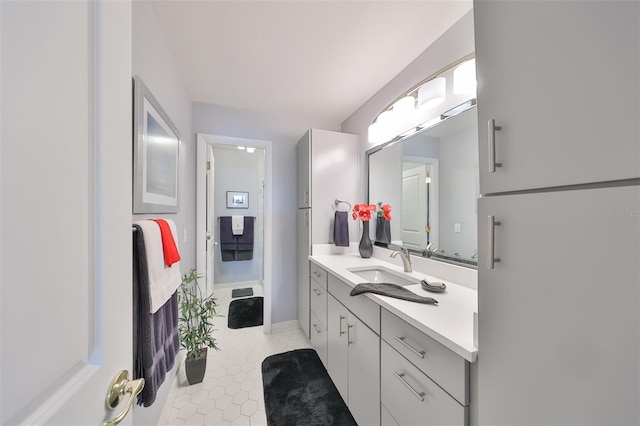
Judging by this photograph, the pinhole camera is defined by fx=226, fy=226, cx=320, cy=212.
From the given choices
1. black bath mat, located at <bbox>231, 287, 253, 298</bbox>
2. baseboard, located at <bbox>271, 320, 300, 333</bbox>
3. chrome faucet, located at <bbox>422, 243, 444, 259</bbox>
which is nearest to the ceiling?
chrome faucet, located at <bbox>422, 243, 444, 259</bbox>

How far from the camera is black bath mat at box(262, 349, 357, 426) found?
1.39 metres

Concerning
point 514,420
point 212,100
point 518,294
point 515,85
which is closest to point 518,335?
point 518,294

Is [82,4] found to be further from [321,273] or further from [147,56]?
[321,273]

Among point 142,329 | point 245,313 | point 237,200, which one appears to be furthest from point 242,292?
point 142,329

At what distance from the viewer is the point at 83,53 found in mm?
413

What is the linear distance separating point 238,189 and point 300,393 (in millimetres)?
3054

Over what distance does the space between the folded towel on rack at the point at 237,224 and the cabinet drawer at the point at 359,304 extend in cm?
256

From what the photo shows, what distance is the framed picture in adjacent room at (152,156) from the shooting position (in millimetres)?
973

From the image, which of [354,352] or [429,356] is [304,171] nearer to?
[354,352]

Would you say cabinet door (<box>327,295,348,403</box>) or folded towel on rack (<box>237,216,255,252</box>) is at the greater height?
folded towel on rack (<box>237,216,255,252</box>)

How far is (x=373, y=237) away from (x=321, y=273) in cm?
61

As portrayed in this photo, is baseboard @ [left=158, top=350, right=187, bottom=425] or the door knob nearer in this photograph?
the door knob

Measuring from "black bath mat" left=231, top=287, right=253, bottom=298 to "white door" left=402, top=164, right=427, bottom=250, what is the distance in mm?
2727

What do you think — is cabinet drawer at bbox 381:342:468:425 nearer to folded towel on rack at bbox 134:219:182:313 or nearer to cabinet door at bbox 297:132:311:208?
folded towel on rack at bbox 134:219:182:313
